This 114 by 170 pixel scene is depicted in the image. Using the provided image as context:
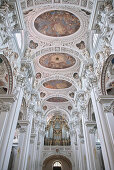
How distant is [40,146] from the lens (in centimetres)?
2283

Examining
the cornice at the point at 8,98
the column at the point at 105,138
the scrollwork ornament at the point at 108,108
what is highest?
the cornice at the point at 8,98

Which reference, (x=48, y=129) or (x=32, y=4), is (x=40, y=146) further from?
(x=32, y=4)

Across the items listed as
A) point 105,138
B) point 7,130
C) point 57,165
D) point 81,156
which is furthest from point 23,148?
point 57,165

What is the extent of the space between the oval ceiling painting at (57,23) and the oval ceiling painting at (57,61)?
126 inches

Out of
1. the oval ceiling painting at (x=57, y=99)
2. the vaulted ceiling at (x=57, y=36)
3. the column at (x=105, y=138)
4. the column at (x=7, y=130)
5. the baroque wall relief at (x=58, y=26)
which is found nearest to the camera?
the column at (x=105, y=138)

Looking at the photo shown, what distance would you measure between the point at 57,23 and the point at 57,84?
10.9 m

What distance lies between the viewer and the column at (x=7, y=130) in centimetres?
786

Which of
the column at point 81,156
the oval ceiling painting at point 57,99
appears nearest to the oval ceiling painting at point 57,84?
the oval ceiling painting at point 57,99

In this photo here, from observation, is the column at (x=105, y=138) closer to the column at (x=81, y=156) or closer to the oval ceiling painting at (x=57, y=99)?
the column at (x=81, y=156)

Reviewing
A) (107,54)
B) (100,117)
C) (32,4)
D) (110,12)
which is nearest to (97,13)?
(110,12)

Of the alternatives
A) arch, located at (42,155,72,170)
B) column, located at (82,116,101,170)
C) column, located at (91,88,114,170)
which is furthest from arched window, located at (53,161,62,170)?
column, located at (91,88,114,170)

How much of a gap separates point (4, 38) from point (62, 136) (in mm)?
23369

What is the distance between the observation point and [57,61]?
1805 centimetres

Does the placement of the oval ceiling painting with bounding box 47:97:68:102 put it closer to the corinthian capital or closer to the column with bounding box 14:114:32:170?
the column with bounding box 14:114:32:170
